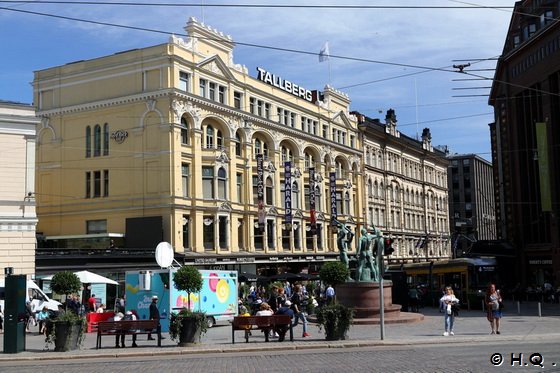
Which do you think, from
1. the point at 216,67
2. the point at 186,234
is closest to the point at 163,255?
the point at 186,234

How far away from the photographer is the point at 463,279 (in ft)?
141

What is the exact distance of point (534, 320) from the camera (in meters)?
30.1

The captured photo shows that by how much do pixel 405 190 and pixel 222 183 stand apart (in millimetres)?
39280

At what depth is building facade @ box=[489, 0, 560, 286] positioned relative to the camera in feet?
184

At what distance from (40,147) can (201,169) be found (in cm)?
1296

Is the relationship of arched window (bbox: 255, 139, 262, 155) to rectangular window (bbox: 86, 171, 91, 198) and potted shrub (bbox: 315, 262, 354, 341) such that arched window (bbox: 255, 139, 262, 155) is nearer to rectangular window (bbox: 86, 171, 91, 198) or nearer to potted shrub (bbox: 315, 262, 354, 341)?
rectangular window (bbox: 86, 171, 91, 198)

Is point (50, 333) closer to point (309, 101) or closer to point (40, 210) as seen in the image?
point (40, 210)

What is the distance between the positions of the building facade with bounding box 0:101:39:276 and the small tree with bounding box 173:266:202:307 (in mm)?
11733

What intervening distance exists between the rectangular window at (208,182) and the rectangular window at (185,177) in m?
1.79

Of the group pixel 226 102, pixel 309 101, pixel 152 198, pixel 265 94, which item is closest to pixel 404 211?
pixel 309 101

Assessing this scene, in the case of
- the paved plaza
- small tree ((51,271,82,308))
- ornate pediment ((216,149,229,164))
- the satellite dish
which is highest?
ornate pediment ((216,149,229,164))

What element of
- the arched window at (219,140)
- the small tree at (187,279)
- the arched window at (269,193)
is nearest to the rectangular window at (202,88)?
the arched window at (219,140)

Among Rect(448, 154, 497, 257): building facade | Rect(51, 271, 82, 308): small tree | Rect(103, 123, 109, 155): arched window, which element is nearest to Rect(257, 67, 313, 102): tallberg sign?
Rect(103, 123, 109, 155): arched window

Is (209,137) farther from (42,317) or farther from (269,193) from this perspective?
(42,317)
